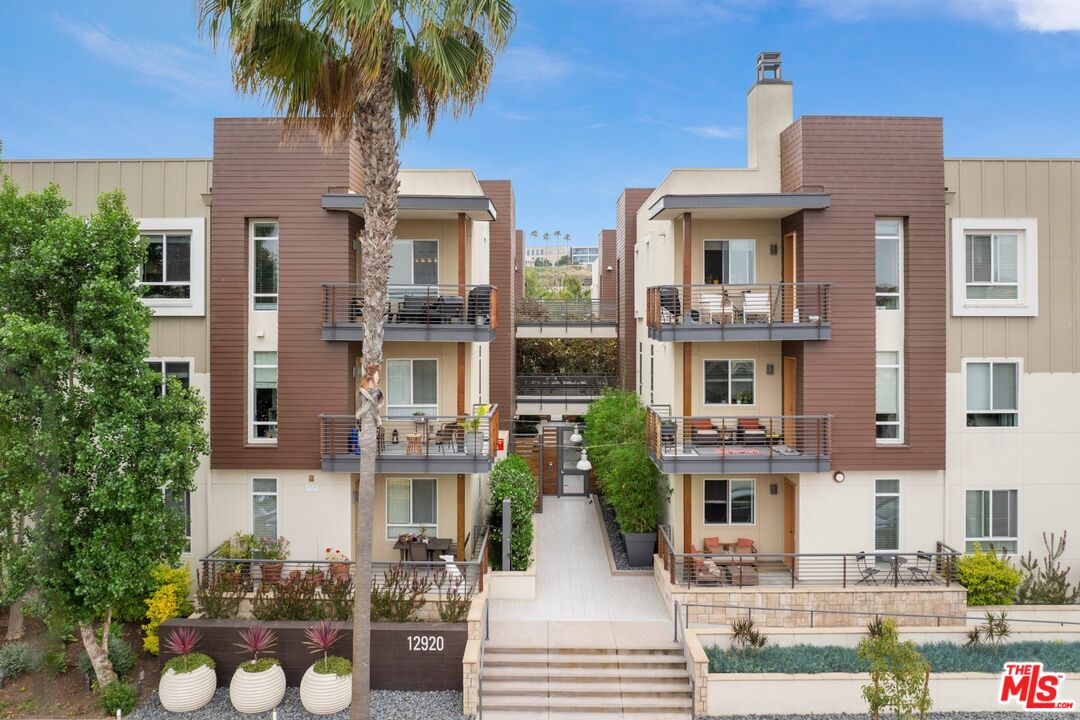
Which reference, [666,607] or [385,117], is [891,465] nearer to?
[666,607]

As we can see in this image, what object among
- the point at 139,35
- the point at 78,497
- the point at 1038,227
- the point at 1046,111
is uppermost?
the point at 139,35

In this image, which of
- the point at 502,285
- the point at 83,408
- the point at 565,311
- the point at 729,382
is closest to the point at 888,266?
the point at 729,382

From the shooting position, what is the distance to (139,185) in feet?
51.2

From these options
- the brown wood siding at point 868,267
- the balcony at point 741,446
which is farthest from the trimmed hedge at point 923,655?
the brown wood siding at point 868,267

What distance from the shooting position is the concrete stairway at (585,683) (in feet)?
40.1

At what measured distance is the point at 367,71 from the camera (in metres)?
9.33

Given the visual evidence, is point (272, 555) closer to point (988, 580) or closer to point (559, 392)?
point (988, 580)

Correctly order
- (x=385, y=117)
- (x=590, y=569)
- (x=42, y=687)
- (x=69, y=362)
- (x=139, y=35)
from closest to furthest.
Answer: (x=385, y=117) → (x=69, y=362) → (x=42, y=687) → (x=590, y=569) → (x=139, y=35)

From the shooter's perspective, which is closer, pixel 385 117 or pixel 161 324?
pixel 385 117

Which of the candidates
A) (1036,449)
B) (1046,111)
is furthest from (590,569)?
(1046,111)

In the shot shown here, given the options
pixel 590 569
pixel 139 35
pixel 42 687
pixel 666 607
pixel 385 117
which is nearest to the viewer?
pixel 385 117

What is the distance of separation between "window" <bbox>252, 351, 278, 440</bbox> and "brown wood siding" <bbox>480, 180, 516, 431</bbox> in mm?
10263

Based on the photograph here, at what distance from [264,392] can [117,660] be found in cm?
584

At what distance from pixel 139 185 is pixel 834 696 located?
17500 millimetres
